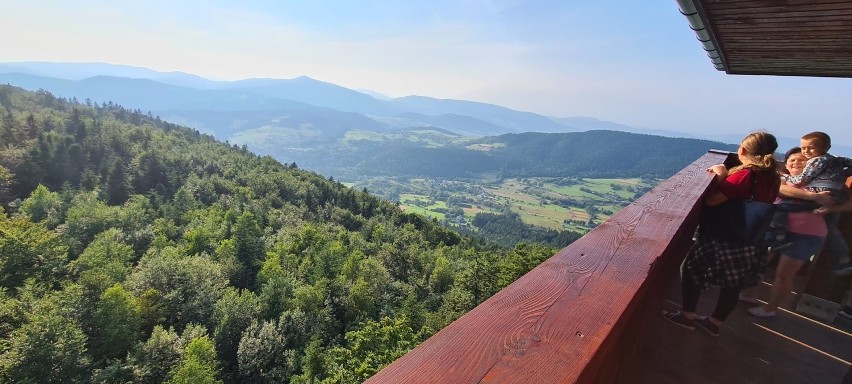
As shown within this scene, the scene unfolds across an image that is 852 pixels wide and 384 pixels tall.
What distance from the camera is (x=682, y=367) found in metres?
2.62

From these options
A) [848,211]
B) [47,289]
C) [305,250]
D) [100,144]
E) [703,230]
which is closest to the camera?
[703,230]

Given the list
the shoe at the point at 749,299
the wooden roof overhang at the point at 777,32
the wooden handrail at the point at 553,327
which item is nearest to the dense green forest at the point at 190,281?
the shoe at the point at 749,299

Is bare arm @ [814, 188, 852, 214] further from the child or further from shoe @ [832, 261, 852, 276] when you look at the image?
shoe @ [832, 261, 852, 276]

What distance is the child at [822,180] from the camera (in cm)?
350

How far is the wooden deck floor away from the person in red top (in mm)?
167

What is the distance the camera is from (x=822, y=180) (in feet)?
11.6

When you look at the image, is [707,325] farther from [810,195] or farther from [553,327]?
[553,327]

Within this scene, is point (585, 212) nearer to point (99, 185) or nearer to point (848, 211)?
point (99, 185)

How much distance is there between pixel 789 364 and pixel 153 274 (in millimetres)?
38111

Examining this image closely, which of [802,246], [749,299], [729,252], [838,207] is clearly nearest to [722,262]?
[729,252]

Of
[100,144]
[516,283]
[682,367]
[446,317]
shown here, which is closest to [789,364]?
[682,367]

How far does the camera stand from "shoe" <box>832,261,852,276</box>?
376 cm

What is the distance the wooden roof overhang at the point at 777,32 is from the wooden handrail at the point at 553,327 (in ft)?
8.36

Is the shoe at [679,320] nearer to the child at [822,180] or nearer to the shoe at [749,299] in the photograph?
the shoe at [749,299]
